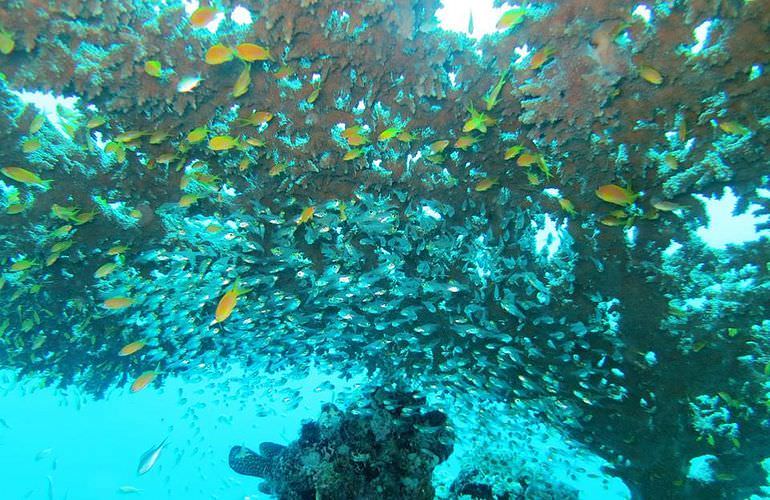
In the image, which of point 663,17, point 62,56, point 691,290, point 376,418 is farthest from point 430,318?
point 62,56

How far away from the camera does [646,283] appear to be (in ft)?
23.1

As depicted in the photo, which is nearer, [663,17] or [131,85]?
[663,17]

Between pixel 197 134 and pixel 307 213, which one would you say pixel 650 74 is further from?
pixel 197 134

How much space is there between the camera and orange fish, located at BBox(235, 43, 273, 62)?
4977 mm

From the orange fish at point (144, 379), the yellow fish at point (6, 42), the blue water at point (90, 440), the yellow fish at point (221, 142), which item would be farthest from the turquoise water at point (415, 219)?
the blue water at point (90, 440)

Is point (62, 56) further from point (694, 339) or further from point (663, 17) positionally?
point (694, 339)

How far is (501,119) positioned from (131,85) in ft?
18.0

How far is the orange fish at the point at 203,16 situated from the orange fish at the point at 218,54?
0.28 m

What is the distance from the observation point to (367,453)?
8.74 meters

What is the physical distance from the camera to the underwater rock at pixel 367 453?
8.38 meters

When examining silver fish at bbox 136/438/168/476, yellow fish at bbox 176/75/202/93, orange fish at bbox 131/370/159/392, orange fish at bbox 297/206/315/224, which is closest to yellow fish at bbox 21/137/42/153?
yellow fish at bbox 176/75/202/93

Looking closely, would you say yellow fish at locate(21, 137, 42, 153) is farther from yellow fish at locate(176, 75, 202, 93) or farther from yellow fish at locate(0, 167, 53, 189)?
yellow fish at locate(176, 75, 202, 93)

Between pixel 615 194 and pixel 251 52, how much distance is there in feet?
18.4

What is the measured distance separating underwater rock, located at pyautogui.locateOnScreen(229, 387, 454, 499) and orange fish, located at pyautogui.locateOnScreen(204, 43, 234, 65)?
7785 millimetres
